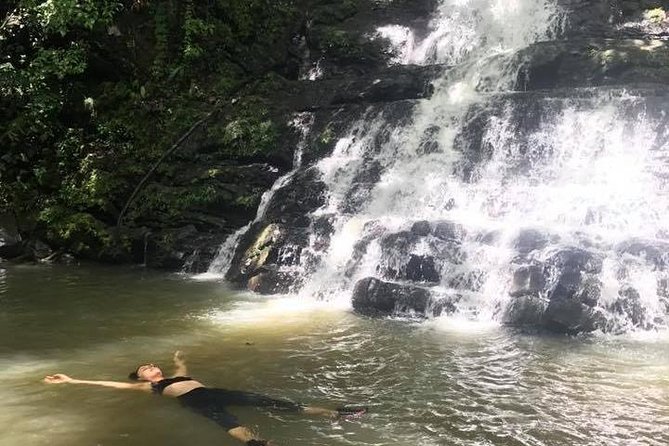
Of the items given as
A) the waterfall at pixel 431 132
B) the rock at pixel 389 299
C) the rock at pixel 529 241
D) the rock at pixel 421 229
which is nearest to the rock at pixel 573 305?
the rock at pixel 529 241

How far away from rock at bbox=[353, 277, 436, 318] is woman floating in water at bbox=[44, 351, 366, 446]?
4.02 m

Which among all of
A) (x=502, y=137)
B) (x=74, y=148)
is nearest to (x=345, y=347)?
(x=502, y=137)

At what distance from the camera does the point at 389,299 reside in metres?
9.99

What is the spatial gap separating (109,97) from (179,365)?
13.0 meters

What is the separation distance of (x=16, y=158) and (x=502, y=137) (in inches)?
517

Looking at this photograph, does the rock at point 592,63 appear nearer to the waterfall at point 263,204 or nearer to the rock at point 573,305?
the waterfall at point 263,204

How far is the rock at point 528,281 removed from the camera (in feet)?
30.4

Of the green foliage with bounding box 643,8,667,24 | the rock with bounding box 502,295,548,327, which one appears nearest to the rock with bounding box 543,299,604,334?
the rock with bounding box 502,295,548,327

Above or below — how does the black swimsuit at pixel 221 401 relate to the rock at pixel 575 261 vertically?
below

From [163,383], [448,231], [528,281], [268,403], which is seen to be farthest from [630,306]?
[163,383]

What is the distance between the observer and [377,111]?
1608 centimetres

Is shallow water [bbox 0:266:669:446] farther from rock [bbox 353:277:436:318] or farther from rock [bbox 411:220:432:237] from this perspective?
rock [bbox 411:220:432:237]

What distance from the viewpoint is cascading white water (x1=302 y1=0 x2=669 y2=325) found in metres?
10.1

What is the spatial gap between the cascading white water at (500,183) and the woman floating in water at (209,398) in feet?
14.9
